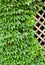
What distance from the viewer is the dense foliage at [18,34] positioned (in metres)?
5.44

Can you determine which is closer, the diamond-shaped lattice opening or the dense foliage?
the dense foliage

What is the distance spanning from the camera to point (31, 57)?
562 cm

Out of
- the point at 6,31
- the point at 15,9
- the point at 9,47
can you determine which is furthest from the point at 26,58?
the point at 15,9

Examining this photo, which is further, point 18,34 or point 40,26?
point 40,26

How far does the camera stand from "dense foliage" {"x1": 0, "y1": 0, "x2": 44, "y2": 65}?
17.9ft

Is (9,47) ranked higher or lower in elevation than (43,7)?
lower

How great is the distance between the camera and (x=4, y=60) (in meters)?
5.64

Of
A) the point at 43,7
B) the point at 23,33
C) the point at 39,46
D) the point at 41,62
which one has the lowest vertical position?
the point at 41,62

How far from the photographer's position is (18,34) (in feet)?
18.0

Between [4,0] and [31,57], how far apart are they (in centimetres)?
161

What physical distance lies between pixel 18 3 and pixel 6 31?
2.51 ft

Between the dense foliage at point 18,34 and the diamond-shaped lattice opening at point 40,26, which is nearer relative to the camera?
the dense foliage at point 18,34

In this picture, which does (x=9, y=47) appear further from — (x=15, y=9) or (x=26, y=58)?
(x=15, y=9)

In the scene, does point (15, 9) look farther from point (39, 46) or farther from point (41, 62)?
point (41, 62)
